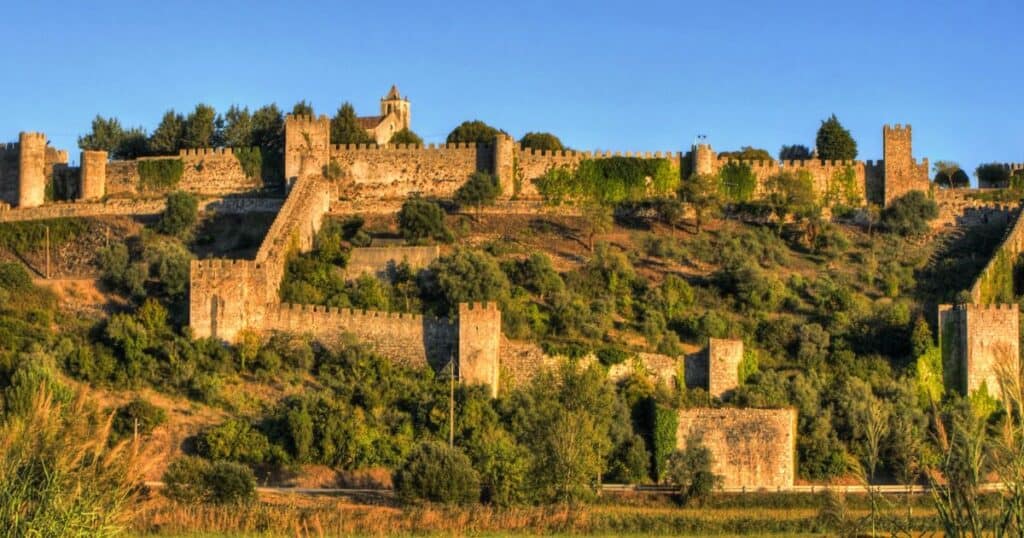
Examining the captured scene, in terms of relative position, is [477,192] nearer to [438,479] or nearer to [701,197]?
[701,197]

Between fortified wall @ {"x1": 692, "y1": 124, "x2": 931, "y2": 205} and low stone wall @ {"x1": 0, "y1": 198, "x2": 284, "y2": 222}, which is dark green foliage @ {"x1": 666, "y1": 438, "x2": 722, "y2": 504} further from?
low stone wall @ {"x1": 0, "y1": 198, "x2": 284, "y2": 222}

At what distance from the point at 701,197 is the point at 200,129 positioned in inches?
634

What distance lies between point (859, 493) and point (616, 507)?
5.28 metres

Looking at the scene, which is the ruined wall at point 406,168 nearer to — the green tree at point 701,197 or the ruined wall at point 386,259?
the green tree at point 701,197

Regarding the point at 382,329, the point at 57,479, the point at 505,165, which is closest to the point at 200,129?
the point at 505,165

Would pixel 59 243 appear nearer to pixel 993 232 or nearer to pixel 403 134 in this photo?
pixel 403 134

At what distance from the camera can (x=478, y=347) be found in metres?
36.9

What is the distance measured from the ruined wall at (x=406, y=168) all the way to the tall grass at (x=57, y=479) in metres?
27.1

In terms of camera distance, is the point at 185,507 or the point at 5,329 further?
the point at 5,329

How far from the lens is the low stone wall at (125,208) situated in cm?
4872

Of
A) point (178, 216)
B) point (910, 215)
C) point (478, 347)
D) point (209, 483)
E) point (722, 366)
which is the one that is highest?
point (910, 215)

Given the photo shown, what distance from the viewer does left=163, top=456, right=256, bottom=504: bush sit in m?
31.2

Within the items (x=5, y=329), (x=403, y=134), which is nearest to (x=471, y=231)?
(x=403, y=134)

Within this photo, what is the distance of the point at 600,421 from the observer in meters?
35.5
